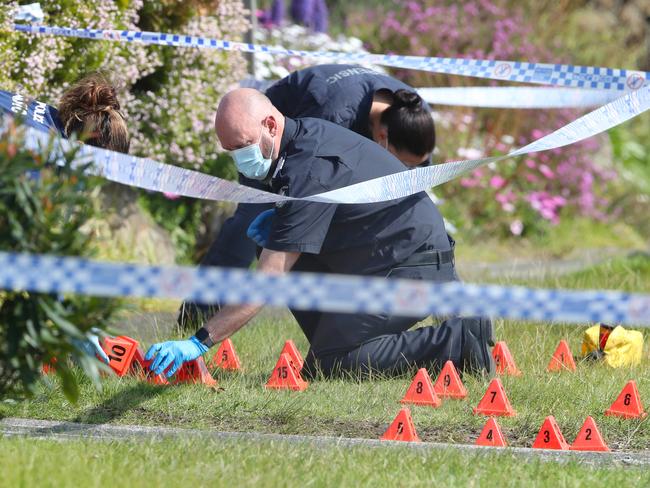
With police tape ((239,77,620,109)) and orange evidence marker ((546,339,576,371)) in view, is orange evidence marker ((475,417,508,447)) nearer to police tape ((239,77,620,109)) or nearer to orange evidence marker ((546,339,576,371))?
orange evidence marker ((546,339,576,371))

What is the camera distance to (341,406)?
456 cm

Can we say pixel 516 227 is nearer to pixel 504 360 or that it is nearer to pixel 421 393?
pixel 504 360

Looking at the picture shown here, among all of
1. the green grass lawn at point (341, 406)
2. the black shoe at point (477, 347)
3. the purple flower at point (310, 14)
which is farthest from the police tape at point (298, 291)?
the purple flower at point (310, 14)

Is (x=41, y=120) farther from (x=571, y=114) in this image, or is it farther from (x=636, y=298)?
(x=571, y=114)

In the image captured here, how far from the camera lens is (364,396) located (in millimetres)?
4723

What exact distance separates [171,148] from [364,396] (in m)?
3.04

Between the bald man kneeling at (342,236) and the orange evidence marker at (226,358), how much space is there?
34 cm

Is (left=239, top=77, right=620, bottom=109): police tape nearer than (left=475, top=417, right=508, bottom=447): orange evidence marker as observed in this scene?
No

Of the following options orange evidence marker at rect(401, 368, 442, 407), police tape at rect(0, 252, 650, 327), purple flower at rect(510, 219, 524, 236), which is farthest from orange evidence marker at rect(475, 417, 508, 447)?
purple flower at rect(510, 219, 524, 236)

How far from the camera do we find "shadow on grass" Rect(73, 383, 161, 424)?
4328 mm

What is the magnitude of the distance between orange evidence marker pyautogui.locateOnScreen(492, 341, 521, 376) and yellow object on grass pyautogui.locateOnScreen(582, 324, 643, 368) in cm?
45

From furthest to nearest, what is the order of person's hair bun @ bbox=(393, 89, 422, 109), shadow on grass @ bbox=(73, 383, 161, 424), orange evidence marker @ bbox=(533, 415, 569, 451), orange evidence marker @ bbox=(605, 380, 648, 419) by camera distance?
person's hair bun @ bbox=(393, 89, 422, 109) < orange evidence marker @ bbox=(605, 380, 648, 419) < shadow on grass @ bbox=(73, 383, 161, 424) < orange evidence marker @ bbox=(533, 415, 569, 451)

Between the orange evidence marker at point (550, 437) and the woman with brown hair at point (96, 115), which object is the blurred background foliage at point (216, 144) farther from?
the orange evidence marker at point (550, 437)

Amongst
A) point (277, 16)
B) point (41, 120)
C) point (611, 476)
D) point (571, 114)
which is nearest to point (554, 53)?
point (571, 114)
